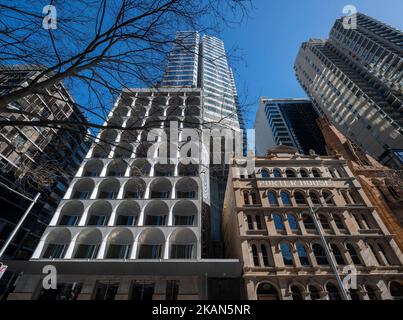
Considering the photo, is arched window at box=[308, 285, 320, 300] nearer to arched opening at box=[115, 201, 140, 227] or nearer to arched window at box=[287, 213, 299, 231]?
arched window at box=[287, 213, 299, 231]

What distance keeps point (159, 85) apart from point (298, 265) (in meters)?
17.0

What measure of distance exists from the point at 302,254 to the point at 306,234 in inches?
68.7

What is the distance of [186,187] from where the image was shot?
21469 millimetres

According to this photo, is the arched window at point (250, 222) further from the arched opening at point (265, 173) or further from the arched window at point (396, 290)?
the arched window at point (396, 290)

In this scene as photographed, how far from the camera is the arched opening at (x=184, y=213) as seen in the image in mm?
18828

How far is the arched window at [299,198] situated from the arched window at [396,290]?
836cm

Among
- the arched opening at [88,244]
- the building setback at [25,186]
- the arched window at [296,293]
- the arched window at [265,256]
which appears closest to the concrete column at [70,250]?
the arched opening at [88,244]

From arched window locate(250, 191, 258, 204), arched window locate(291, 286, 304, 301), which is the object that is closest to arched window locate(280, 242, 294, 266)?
arched window locate(291, 286, 304, 301)

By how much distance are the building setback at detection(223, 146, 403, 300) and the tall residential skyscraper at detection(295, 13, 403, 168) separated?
20777mm

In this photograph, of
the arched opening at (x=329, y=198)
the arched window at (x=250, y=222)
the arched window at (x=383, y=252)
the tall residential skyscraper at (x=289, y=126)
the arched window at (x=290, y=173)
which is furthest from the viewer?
the tall residential skyscraper at (x=289, y=126)

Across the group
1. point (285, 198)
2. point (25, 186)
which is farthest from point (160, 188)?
point (25, 186)

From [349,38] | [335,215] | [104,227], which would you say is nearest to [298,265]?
[335,215]

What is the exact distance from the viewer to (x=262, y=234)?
17891 millimetres

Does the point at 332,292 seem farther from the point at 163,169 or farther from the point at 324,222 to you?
the point at 163,169
